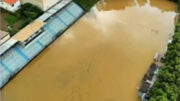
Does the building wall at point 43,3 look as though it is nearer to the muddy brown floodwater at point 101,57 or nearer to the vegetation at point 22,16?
the vegetation at point 22,16

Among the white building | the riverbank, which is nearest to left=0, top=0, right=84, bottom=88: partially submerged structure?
the white building

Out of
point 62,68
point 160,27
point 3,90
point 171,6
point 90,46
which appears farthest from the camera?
point 171,6

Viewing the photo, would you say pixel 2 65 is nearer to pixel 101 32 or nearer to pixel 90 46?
pixel 90 46

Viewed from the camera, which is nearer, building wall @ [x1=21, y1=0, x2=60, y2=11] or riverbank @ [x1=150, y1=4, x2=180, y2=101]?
riverbank @ [x1=150, y1=4, x2=180, y2=101]

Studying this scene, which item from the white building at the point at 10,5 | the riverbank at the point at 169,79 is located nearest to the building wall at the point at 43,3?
the white building at the point at 10,5

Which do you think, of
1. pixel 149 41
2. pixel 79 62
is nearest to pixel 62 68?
pixel 79 62

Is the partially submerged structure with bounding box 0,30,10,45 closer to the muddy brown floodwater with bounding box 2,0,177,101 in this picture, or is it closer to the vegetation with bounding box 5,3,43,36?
the vegetation with bounding box 5,3,43,36

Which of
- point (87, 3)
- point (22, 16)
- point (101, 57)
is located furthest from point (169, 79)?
point (22, 16)
